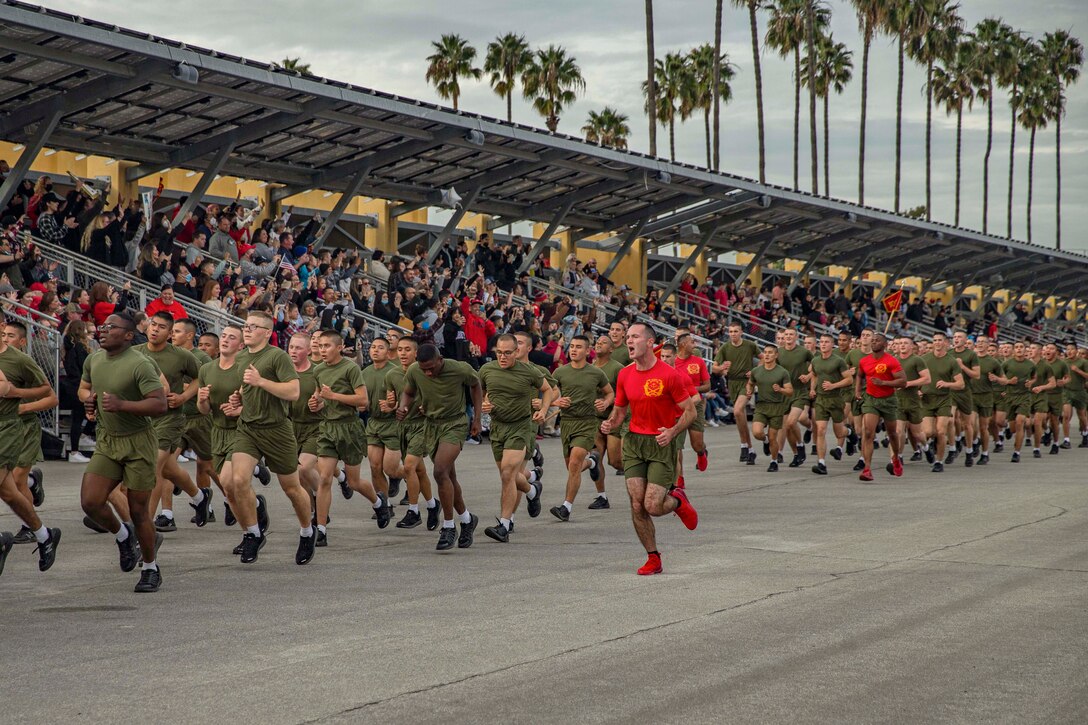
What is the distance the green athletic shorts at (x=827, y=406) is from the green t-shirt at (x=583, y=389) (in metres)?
6.16

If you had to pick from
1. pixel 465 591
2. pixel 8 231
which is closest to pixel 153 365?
pixel 465 591

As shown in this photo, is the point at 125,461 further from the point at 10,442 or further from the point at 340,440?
the point at 340,440

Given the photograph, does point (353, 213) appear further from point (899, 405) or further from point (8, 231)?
point (899, 405)

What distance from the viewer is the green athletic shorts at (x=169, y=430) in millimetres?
11391

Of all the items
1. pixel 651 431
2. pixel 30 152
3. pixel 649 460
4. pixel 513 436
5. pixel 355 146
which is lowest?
pixel 649 460

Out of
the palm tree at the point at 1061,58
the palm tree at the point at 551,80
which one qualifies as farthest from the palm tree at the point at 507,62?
the palm tree at the point at 1061,58

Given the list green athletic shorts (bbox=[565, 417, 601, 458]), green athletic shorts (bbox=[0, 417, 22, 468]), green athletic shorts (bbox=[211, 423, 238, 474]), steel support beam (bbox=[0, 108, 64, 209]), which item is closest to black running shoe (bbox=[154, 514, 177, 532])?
green athletic shorts (bbox=[211, 423, 238, 474])

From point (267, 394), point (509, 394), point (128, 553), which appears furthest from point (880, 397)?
point (128, 553)

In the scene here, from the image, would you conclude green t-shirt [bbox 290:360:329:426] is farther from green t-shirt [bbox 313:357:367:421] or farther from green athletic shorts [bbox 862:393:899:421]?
green athletic shorts [bbox 862:393:899:421]

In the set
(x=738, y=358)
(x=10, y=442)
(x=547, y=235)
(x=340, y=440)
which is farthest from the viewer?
(x=547, y=235)

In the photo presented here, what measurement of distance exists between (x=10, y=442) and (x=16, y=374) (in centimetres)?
52

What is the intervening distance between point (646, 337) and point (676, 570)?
1.79m

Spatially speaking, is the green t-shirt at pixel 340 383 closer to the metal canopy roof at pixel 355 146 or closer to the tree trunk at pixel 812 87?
the metal canopy roof at pixel 355 146

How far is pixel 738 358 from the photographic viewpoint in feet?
65.3
